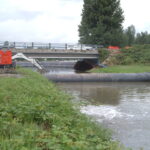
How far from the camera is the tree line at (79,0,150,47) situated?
159 ft

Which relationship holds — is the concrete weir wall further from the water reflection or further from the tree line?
the tree line

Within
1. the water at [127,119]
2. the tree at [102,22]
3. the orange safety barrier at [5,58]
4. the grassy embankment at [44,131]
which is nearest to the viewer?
the grassy embankment at [44,131]

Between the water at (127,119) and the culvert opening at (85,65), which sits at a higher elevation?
the culvert opening at (85,65)

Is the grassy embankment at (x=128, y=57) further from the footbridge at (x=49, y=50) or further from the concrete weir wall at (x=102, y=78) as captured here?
the concrete weir wall at (x=102, y=78)

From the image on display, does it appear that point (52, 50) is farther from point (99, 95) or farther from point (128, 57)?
point (99, 95)

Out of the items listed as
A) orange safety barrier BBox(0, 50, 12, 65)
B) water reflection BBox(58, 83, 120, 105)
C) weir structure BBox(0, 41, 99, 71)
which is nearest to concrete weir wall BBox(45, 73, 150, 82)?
orange safety barrier BBox(0, 50, 12, 65)

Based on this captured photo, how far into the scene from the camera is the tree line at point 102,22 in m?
48.5

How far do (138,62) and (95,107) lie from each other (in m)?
28.9

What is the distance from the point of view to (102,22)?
49.2 m

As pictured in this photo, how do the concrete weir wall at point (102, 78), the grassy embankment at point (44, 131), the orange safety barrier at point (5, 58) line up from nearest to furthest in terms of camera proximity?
the grassy embankment at point (44, 131), the orange safety barrier at point (5, 58), the concrete weir wall at point (102, 78)

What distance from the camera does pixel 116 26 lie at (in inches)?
1983

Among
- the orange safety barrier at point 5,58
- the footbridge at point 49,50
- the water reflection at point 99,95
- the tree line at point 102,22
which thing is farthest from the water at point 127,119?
the tree line at point 102,22

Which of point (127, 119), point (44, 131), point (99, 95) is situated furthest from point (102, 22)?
point (44, 131)

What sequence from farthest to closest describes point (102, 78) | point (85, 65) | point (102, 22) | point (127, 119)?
point (102, 22), point (85, 65), point (102, 78), point (127, 119)
